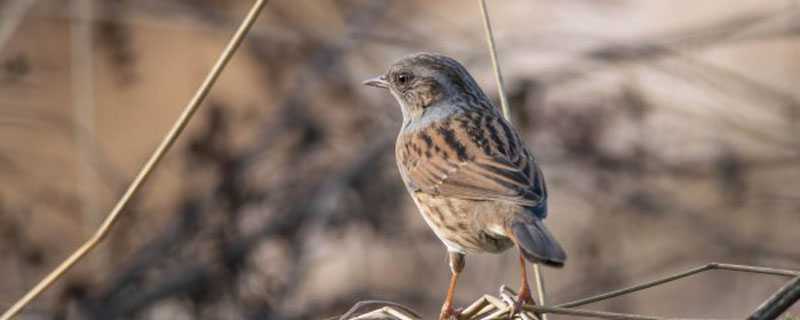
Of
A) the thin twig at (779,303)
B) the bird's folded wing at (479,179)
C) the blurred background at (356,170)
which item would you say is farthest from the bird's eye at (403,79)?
the thin twig at (779,303)

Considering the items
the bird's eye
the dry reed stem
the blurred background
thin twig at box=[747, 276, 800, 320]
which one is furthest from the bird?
the blurred background

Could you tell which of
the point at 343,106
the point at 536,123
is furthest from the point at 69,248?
the point at 536,123

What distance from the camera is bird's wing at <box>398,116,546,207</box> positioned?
3883 millimetres

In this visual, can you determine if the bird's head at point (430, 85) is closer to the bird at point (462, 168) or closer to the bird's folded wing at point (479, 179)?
the bird at point (462, 168)

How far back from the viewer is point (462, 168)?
419cm

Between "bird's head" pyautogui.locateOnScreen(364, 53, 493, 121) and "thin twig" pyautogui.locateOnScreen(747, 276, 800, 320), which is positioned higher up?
"bird's head" pyautogui.locateOnScreen(364, 53, 493, 121)

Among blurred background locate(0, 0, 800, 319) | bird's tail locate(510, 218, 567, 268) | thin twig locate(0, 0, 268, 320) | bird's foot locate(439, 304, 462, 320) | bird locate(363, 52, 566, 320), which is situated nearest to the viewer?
thin twig locate(0, 0, 268, 320)

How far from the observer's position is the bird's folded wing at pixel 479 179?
3.82m

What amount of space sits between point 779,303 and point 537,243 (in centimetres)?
98

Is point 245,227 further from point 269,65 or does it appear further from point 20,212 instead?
point 269,65

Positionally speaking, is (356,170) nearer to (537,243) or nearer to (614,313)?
(537,243)

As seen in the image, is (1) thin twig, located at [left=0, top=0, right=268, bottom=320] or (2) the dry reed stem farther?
(1) thin twig, located at [left=0, top=0, right=268, bottom=320]

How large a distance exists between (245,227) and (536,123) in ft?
6.11

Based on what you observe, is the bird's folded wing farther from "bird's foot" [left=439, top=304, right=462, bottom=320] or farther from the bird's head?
the bird's head
